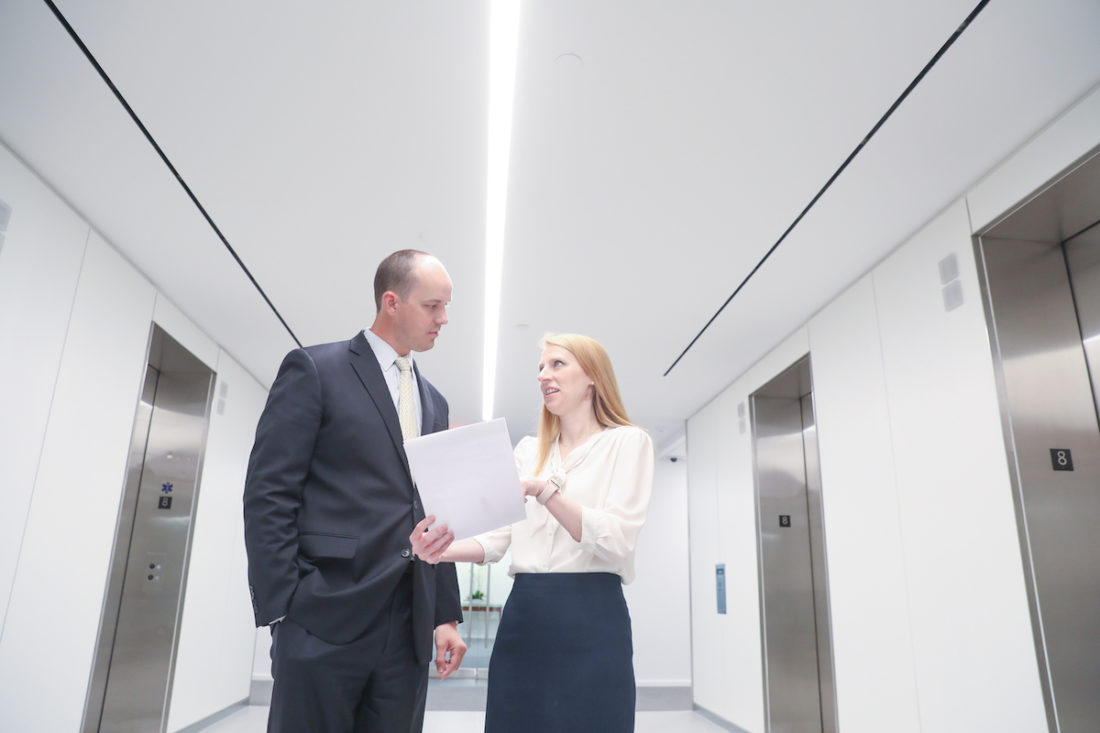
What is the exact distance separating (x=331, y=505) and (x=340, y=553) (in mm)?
116

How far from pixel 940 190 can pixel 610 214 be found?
5.48 ft

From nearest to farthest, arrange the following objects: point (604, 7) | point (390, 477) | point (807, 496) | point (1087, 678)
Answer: point (390, 477) → point (604, 7) → point (1087, 678) → point (807, 496)

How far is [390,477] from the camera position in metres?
1.57

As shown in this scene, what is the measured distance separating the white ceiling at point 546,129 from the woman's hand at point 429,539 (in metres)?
1.89

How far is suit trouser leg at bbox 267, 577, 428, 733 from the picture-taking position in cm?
138

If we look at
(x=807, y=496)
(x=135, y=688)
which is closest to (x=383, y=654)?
(x=135, y=688)

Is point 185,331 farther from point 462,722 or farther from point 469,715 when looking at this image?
point 469,715

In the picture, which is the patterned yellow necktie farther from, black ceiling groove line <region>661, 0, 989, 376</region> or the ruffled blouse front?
black ceiling groove line <region>661, 0, 989, 376</region>

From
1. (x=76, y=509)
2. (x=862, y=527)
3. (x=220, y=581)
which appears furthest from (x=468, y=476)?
(x=220, y=581)

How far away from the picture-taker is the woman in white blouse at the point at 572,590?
62.4 inches

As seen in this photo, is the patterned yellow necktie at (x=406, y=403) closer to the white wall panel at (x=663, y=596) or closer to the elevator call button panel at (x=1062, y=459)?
the elevator call button panel at (x=1062, y=459)

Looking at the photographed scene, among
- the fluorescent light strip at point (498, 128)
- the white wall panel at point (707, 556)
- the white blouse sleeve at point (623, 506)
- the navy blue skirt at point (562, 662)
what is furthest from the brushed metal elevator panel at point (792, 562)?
the navy blue skirt at point (562, 662)

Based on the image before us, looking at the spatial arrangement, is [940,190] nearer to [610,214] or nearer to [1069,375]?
[1069,375]

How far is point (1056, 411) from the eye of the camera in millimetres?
3102
